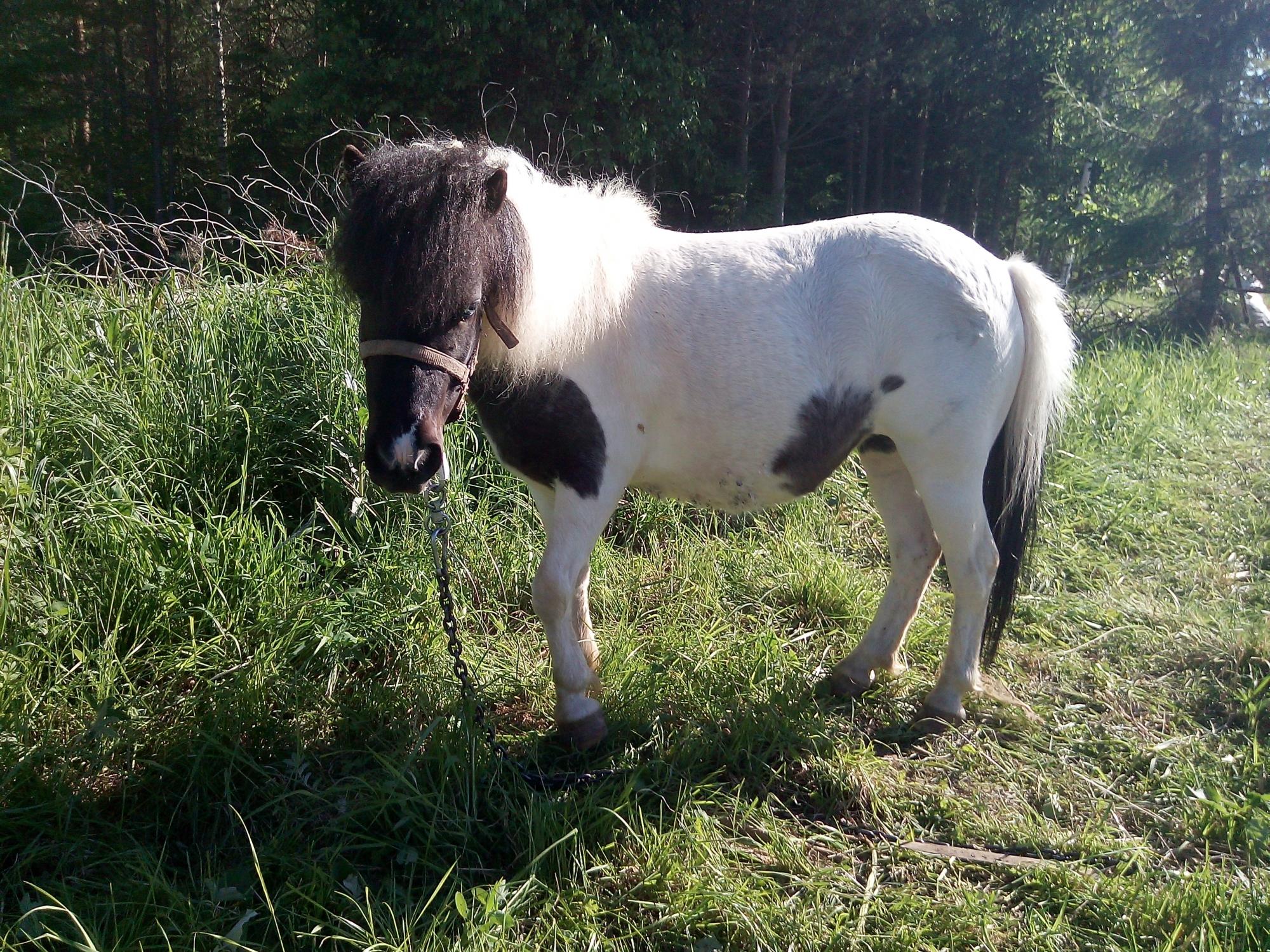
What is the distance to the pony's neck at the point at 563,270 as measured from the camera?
234 centimetres

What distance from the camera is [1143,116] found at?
10586mm

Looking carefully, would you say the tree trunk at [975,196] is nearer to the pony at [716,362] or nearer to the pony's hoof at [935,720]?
the pony at [716,362]

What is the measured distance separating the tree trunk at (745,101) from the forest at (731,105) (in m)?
0.05

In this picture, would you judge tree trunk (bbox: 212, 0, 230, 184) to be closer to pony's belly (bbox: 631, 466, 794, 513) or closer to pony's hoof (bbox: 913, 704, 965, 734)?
pony's belly (bbox: 631, 466, 794, 513)

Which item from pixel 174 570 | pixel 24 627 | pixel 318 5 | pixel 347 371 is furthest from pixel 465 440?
pixel 318 5

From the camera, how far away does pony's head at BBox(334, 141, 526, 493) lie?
6.66 ft

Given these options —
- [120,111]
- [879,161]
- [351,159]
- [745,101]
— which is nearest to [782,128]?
[745,101]

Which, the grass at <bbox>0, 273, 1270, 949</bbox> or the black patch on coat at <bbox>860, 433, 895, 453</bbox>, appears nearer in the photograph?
the grass at <bbox>0, 273, 1270, 949</bbox>

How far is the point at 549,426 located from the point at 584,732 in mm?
1033

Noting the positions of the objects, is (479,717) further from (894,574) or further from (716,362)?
(894,574)

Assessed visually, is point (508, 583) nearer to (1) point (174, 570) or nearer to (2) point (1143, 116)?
(1) point (174, 570)

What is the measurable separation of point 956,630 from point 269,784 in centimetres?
241

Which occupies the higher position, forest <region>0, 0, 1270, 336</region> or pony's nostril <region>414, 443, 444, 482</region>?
forest <region>0, 0, 1270, 336</region>

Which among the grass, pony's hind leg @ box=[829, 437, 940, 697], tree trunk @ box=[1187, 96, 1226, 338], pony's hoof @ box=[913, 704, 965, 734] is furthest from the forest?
pony's hoof @ box=[913, 704, 965, 734]
